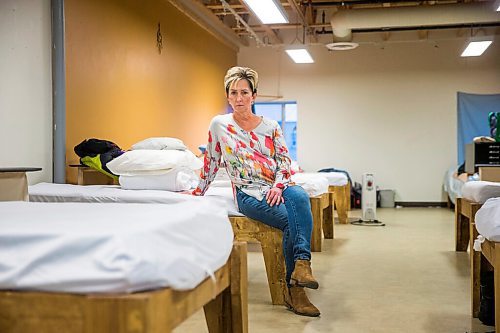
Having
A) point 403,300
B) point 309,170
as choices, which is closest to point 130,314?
point 403,300

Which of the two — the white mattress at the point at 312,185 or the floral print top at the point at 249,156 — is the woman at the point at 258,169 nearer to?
the floral print top at the point at 249,156

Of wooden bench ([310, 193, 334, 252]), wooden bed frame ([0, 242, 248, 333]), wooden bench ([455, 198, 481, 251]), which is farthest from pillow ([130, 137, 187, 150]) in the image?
wooden bed frame ([0, 242, 248, 333])

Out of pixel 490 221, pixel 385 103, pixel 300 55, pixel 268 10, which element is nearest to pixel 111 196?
pixel 490 221

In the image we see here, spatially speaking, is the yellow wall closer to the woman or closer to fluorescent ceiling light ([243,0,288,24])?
fluorescent ceiling light ([243,0,288,24])

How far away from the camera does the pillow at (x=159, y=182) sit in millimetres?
3771

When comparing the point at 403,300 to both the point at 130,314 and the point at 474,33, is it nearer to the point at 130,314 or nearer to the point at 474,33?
the point at 130,314

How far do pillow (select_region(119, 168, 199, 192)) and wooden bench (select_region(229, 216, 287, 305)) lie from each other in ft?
1.86

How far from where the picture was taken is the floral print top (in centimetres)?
338

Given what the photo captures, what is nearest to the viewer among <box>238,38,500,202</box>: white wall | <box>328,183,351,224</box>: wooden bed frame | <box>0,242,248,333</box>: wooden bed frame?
<box>0,242,248,333</box>: wooden bed frame

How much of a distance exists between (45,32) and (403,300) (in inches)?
119

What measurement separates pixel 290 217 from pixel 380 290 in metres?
0.97

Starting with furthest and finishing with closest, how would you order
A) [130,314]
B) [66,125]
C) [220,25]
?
[220,25]
[66,125]
[130,314]

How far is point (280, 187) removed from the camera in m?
3.29

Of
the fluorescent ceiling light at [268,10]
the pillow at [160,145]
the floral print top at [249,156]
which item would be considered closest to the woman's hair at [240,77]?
the floral print top at [249,156]
